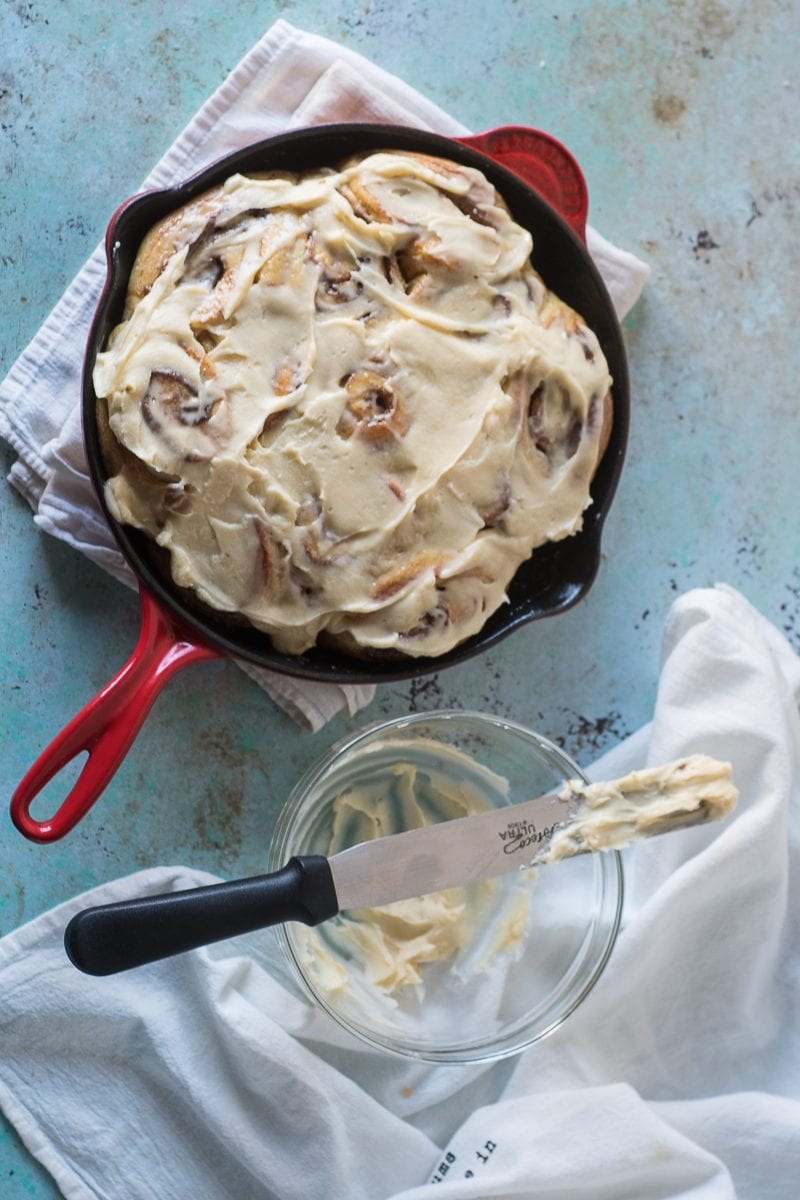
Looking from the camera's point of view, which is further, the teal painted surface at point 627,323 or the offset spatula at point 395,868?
the teal painted surface at point 627,323

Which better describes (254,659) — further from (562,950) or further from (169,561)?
(562,950)

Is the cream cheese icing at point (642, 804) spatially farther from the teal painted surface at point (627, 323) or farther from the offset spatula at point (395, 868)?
the teal painted surface at point (627, 323)

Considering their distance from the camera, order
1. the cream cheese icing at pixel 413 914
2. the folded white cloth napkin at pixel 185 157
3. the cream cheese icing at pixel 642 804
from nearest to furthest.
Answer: the cream cheese icing at pixel 642 804 < the folded white cloth napkin at pixel 185 157 < the cream cheese icing at pixel 413 914

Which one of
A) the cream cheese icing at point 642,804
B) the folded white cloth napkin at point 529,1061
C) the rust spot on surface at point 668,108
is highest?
the rust spot on surface at point 668,108

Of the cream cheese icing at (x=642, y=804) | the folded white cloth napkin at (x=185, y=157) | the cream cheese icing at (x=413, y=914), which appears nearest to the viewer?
the cream cheese icing at (x=642, y=804)

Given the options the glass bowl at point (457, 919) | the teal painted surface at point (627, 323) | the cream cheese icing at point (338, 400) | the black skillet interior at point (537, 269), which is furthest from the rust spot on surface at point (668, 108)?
the glass bowl at point (457, 919)

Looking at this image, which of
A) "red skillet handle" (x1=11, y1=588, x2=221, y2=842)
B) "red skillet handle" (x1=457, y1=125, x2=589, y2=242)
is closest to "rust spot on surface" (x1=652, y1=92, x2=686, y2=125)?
"red skillet handle" (x1=457, y1=125, x2=589, y2=242)

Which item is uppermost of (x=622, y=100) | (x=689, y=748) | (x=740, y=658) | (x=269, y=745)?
(x=622, y=100)

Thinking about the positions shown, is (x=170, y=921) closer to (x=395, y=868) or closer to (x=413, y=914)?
(x=395, y=868)

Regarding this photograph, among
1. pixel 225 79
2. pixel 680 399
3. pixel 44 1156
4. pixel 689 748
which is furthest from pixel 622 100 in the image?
pixel 44 1156
